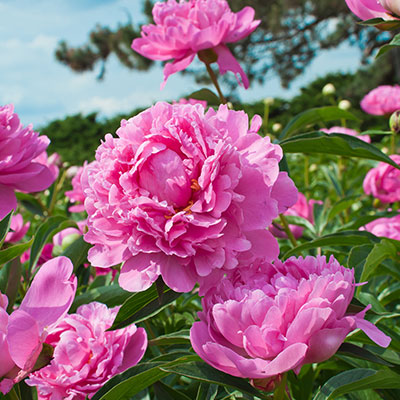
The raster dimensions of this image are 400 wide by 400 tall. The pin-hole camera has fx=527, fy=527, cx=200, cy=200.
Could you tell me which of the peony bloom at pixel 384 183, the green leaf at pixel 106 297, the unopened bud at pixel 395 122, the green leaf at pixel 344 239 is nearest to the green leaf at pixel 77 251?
the green leaf at pixel 106 297

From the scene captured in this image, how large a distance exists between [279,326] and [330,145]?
14.8 inches

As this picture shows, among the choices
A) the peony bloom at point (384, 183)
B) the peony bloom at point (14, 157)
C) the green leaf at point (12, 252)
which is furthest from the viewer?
the peony bloom at point (384, 183)

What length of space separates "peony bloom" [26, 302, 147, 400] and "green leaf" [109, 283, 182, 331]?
0.14 ft

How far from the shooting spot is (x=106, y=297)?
0.73 metres

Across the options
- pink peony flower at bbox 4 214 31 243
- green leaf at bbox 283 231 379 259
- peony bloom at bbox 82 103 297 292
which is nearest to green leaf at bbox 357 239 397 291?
green leaf at bbox 283 231 379 259

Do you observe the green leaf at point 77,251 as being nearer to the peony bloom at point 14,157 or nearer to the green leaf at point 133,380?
the peony bloom at point 14,157

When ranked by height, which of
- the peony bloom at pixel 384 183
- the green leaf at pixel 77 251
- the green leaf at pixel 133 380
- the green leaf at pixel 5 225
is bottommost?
the peony bloom at pixel 384 183

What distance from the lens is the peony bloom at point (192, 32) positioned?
3.05 ft

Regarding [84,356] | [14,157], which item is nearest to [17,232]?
[14,157]

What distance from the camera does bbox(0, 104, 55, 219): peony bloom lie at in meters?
0.81

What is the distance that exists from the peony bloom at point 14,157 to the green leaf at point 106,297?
18cm

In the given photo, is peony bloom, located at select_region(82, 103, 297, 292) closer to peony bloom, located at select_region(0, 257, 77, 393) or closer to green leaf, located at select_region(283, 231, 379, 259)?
peony bloom, located at select_region(0, 257, 77, 393)

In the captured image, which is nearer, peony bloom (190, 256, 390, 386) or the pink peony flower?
peony bloom (190, 256, 390, 386)

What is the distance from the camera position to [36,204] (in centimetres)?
140
